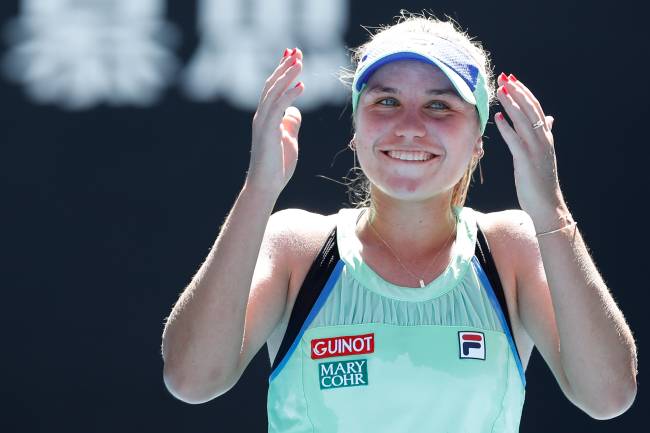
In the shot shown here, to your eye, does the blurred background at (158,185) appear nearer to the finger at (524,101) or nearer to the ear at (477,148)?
the ear at (477,148)

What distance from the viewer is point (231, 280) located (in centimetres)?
184

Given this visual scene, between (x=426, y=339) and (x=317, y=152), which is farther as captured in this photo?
(x=317, y=152)

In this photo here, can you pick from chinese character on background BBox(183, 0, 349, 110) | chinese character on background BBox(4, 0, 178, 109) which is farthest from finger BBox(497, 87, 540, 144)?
chinese character on background BBox(4, 0, 178, 109)

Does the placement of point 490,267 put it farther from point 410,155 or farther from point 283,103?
point 283,103

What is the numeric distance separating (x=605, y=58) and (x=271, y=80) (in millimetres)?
1856

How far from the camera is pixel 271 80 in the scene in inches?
72.6

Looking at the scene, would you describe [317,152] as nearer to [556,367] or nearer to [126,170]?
[126,170]

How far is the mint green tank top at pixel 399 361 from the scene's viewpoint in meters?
1.88

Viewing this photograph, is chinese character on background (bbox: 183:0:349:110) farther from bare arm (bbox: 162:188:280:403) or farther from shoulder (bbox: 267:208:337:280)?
bare arm (bbox: 162:188:280:403)

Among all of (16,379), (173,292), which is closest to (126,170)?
(173,292)

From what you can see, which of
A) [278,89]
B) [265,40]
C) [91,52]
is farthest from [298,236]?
[91,52]

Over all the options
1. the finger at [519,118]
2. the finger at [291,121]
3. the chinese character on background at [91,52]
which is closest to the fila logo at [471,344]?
the finger at [519,118]

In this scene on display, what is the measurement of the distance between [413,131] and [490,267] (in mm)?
301

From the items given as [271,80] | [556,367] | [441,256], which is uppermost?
[271,80]
